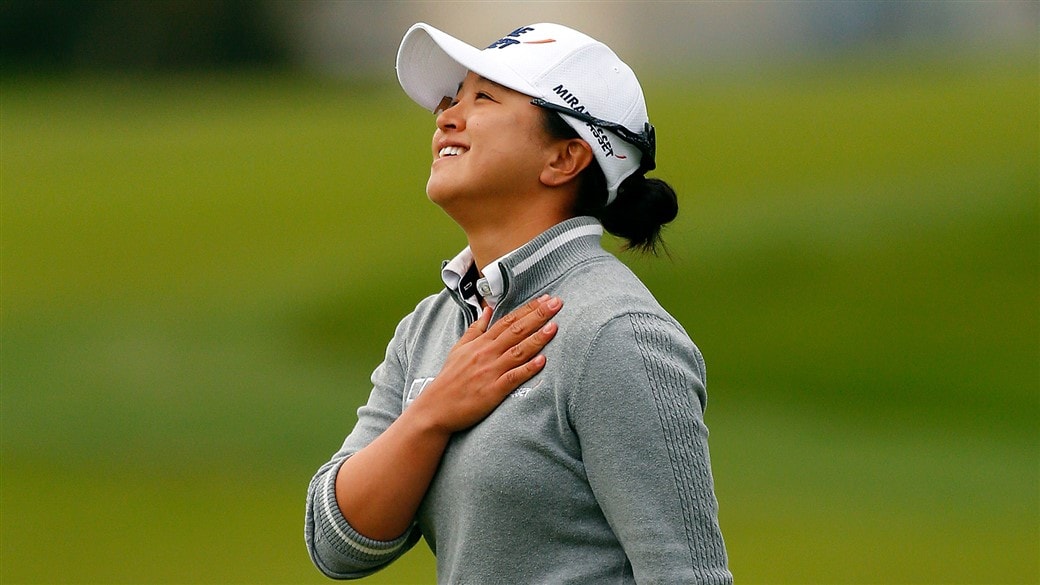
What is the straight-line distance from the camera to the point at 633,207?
8.97 ft

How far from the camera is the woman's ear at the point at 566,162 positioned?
2619mm

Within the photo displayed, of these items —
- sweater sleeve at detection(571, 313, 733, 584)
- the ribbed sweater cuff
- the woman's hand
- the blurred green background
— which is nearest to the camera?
sweater sleeve at detection(571, 313, 733, 584)

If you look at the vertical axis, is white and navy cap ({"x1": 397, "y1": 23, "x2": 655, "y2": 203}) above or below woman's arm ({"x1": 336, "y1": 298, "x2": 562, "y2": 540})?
above

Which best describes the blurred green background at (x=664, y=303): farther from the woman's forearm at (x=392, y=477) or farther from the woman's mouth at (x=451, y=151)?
the woman's forearm at (x=392, y=477)

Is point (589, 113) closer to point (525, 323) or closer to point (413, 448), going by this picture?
point (525, 323)

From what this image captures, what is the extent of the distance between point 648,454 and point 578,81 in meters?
0.69

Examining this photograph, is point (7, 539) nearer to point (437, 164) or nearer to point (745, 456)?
point (745, 456)

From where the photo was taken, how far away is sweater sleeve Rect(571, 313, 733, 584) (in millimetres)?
2236

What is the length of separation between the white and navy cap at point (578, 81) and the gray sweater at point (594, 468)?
269mm

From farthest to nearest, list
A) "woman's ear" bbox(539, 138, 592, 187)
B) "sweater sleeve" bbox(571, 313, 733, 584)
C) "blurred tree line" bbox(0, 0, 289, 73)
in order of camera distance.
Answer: "blurred tree line" bbox(0, 0, 289, 73)
"woman's ear" bbox(539, 138, 592, 187)
"sweater sleeve" bbox(571, 313, 733, 584)

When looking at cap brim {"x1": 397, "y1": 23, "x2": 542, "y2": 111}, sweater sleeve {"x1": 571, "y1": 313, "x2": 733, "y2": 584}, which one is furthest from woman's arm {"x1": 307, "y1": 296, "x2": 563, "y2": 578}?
cap brim {"x1": 397, "y1": 23, "x2": 542, "y2": 111}

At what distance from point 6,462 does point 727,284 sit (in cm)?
552

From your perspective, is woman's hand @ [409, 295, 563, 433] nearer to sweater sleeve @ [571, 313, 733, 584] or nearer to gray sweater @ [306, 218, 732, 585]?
gray sweater @ [306, 218, 732, 585]

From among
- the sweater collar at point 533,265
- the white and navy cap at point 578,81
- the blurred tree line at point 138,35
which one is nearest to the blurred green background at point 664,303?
the blurred tree line at point 138,35
